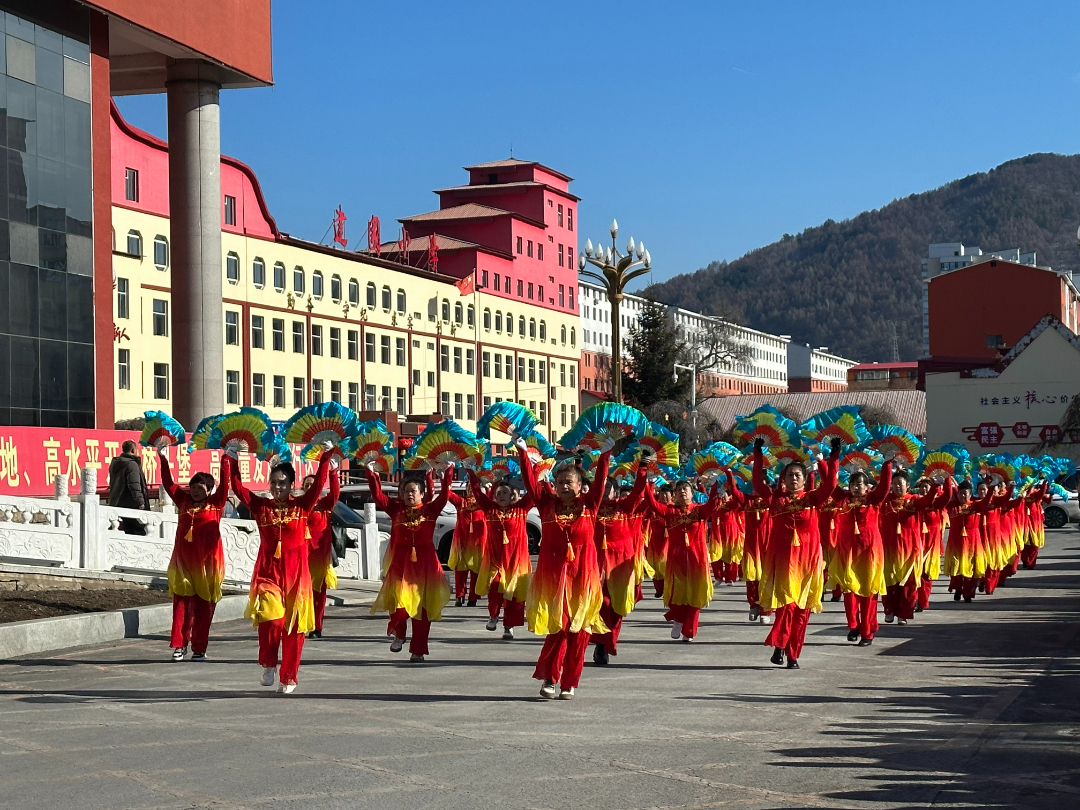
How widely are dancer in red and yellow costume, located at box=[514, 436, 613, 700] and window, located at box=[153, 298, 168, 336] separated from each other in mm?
44104

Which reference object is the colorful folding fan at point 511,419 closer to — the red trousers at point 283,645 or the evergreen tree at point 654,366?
the red trousers at point 283,645

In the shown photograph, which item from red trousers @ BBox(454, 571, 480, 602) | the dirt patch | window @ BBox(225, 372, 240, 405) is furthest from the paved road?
window @ BBox(225, 372, 240, 405)

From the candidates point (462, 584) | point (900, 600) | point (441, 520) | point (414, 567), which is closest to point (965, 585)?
point (900, 600)

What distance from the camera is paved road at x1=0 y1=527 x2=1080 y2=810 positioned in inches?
262

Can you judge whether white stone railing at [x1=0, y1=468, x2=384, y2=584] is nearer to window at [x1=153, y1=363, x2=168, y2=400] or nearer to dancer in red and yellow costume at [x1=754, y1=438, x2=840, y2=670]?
dancer in red and yellow costume at [x1=754, y1=438, x2=840, y2=670]

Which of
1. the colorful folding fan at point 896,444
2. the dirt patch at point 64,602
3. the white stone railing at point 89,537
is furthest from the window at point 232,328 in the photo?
the colorful folding fan at point 896,444

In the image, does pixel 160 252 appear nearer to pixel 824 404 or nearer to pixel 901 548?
pixel 901 548

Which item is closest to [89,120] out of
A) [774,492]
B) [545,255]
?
[774,492]

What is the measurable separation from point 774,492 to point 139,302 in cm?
4205

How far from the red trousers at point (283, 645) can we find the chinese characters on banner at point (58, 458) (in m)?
15.7

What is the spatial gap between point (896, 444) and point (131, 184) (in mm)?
38237

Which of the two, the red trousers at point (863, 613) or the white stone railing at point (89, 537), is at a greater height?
the white stone railing at point (89, 537)

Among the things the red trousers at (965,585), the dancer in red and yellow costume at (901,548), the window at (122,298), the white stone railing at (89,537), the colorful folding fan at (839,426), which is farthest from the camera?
the window at (122,298)

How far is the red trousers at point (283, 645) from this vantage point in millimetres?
10047
